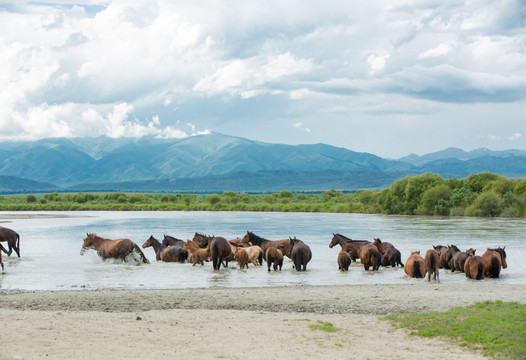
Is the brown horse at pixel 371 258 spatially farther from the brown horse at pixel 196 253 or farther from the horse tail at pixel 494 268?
the brown horse at pixel 196 253

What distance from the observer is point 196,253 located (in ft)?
75.4

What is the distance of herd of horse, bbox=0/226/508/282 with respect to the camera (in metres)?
18.8

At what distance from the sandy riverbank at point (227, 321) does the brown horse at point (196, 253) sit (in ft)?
21.5

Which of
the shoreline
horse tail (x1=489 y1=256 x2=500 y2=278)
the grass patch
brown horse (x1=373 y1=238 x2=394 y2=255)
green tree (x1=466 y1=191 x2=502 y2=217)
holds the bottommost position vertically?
the shoreline

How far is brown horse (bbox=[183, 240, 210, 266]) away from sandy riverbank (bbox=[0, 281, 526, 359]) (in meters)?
6.54

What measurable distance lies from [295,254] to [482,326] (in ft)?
36.7

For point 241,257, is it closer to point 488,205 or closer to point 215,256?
point 215,256

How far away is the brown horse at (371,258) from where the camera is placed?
840 inches

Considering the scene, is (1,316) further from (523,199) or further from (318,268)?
(523,199)

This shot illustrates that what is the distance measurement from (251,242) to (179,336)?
14675mm

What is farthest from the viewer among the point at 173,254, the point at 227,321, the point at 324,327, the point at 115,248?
the point at 173,254

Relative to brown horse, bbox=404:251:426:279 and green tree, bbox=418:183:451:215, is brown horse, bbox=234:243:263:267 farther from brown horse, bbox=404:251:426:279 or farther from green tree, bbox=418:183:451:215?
green tree, bbox=418:183:451:215

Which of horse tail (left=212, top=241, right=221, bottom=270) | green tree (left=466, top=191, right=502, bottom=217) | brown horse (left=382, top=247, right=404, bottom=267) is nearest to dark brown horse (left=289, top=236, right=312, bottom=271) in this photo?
horse tail (left=212, top=241, right=221, bottom=270)

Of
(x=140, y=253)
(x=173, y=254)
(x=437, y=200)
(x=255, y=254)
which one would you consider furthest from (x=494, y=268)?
(x=437, y=200)
